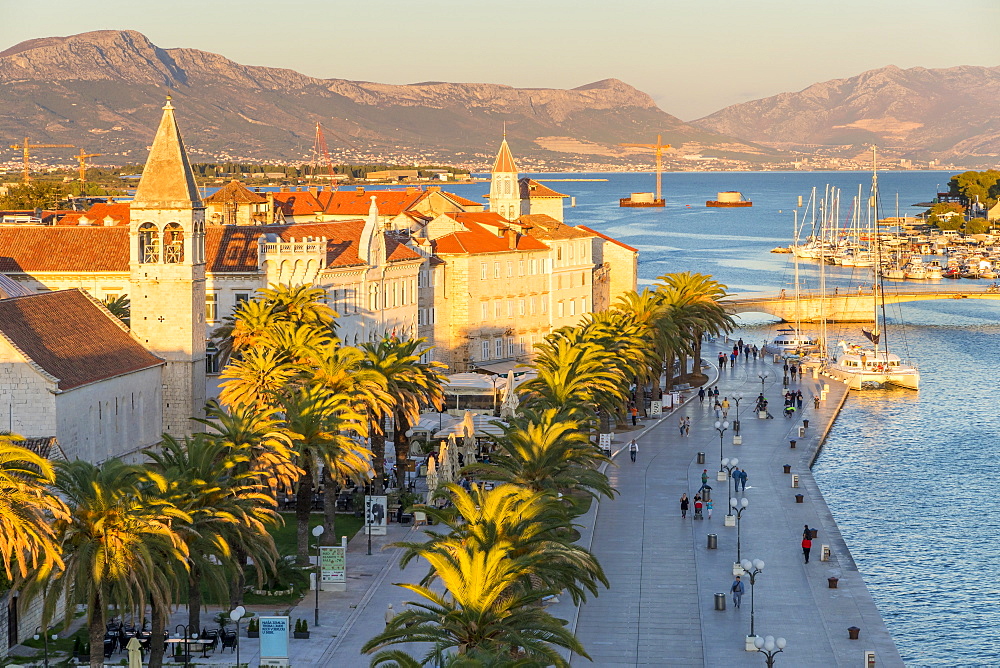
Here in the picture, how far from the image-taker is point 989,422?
92.5 m

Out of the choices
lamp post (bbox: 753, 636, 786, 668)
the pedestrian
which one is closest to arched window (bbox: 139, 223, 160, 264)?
the pedestrian

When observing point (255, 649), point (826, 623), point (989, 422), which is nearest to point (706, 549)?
point (826, 623)

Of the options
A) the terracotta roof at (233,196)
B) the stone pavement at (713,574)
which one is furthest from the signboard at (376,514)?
the terracotta roof at (233,196)

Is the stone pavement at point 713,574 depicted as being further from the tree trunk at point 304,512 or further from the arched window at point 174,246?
the arched window at point 174,246

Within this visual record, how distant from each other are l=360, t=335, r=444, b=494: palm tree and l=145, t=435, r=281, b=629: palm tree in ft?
51.8

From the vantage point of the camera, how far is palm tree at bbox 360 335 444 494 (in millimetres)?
57594

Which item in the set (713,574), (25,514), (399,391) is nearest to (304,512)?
(399,391)

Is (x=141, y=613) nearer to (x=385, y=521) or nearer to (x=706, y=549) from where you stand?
(x=385, y=521)

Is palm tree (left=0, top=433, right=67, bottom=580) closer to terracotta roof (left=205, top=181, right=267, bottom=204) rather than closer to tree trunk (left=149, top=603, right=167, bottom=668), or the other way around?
tree trunk (left=149, top=603, right=167, bottom=668)

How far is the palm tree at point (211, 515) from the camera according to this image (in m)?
36.7

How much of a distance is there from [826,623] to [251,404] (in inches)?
866

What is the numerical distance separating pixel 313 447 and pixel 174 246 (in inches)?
707

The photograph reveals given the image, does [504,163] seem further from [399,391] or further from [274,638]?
[274,638]

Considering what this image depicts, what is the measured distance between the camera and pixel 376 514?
53.2 m
